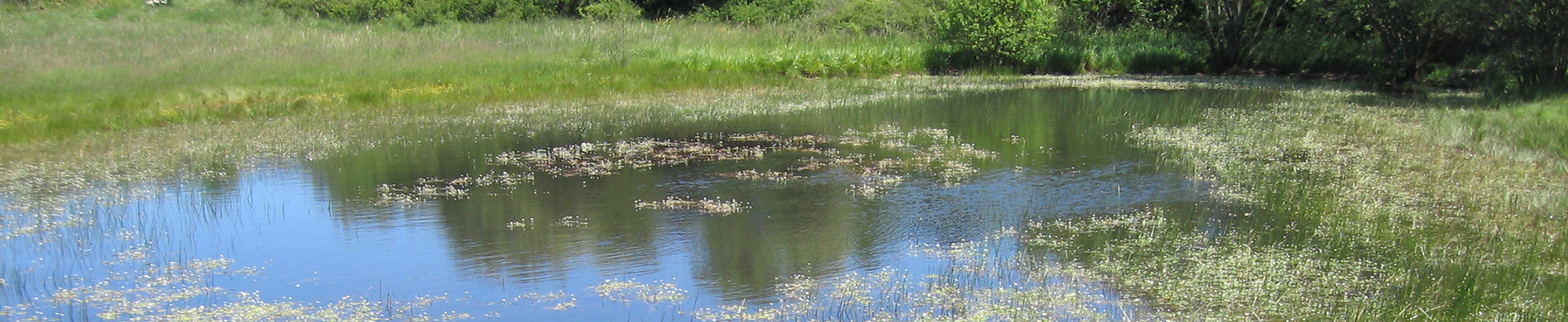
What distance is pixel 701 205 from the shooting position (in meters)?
9.90

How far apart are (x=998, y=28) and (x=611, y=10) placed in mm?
12411

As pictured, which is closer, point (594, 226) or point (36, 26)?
point (594, 226)

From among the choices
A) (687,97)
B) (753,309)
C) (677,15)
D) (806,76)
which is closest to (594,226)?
(753,309)

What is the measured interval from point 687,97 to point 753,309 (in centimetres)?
1211

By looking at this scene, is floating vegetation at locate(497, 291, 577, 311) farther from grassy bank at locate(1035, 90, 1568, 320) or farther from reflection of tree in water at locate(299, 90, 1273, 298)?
grassy bank at locate(1035, 90, 1568, 320)

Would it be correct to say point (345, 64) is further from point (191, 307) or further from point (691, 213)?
point (191, 307)

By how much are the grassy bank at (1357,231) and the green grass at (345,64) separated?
9.74 meters

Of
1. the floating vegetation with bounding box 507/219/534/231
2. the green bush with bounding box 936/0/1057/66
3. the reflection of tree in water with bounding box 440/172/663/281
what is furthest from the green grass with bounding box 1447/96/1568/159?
the green bush with bounding box 936/0/1057/66

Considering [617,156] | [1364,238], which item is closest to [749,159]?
[617,156]

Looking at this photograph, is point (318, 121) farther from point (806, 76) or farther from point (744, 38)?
point (744, 38)

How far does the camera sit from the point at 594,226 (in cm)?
902

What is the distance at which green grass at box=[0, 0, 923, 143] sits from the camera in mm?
15438

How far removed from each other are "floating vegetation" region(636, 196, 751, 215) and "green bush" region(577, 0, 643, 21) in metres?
22.3

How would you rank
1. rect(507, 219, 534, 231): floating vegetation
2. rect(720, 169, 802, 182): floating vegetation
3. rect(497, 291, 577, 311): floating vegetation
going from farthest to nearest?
rect(720, 169, 802, 182): floating vegetation
rect(507, 219, 534, 231): floating vegetation
rect(497, 291, 577, 311): floating vegetation
